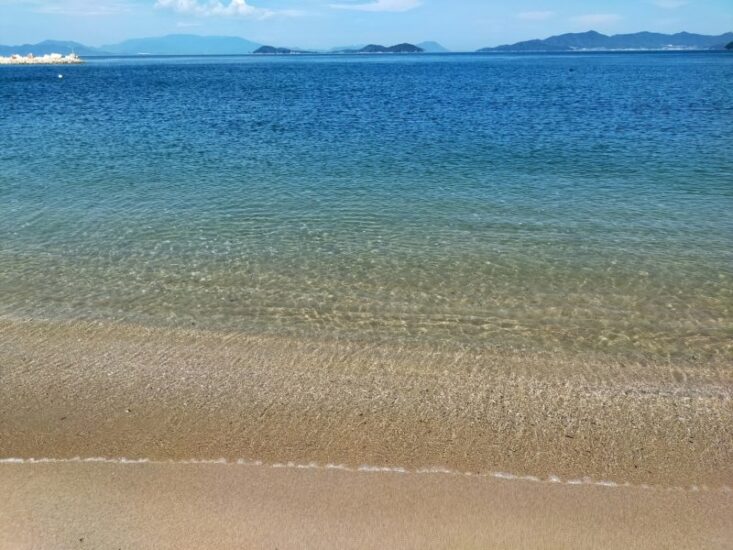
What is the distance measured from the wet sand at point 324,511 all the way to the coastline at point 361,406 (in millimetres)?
245

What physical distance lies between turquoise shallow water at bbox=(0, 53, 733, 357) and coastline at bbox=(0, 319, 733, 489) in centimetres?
79

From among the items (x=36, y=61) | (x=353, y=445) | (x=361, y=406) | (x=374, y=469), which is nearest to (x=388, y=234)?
(x=361, y=406)

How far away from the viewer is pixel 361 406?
279 inches

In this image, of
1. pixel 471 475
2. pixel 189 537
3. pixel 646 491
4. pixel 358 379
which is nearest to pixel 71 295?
pixel 358 379

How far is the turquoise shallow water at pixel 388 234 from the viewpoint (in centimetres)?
970

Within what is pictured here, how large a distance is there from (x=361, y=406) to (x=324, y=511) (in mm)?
1860

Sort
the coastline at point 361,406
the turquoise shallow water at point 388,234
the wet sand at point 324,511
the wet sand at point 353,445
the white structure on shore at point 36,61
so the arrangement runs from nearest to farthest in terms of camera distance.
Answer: the wet sand at point 324,511
the wet sand at point 353,445
the coastline at point 361,406
the turquoise shallow water at point 388,234
the white structure on shore at point 36,61

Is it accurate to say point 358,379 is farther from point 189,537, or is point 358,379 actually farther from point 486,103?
point 486,103

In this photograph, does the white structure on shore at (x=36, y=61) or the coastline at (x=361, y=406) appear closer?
the coastline at (x=361, y=406)

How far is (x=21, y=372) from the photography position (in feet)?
25.9

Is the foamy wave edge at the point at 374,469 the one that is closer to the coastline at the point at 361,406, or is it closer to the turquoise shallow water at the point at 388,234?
the coastline at the point at 361,406

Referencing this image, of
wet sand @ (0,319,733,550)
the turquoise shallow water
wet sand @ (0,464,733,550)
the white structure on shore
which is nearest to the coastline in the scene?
wet sand @ (0,319,733,550)

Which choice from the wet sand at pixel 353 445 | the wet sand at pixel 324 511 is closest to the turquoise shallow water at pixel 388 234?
the wet sand at pixel 353 445

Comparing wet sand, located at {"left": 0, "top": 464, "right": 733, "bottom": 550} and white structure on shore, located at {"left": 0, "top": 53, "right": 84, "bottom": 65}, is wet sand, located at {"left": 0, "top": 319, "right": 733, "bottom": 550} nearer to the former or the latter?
wet sand, located at {"left": 0, "top": 464, "right": 733, "bottom": 550}
